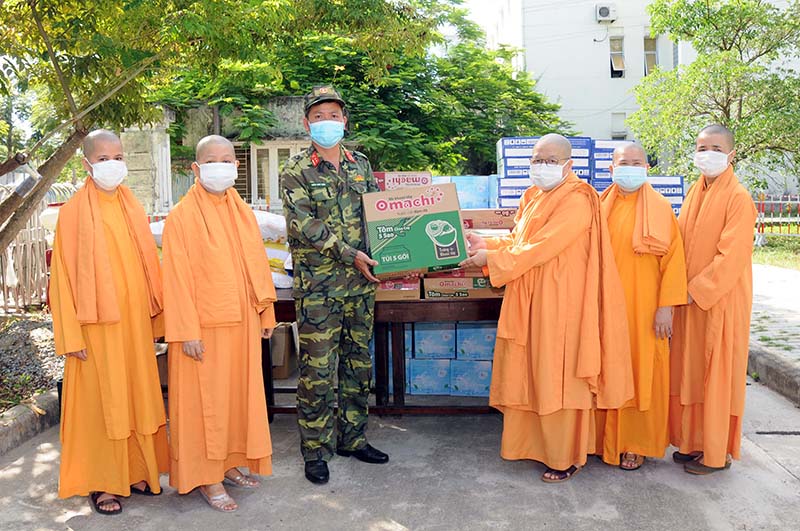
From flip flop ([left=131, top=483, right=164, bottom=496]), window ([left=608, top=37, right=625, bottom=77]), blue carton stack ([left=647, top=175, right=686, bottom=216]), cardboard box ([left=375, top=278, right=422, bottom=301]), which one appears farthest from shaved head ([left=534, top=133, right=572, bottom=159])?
window ([left=608, top=37, right=625, bottom=77])

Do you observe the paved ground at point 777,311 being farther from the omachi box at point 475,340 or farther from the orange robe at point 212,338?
the orange robe at point 212,338

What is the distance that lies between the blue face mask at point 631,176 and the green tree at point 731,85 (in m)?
12.2

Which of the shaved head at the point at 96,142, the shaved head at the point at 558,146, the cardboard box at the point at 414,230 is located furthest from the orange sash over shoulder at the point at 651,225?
the shaved head at the point at 96,142

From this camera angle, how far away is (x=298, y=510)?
364cm

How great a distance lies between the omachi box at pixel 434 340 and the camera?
206 inches

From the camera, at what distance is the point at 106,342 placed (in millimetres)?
3557

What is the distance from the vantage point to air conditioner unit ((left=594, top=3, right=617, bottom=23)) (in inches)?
1014

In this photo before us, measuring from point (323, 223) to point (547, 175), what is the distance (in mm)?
1257

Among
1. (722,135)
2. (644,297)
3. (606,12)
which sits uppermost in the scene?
(606,12)

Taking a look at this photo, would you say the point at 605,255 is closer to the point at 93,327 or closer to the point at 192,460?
the point at 192,460

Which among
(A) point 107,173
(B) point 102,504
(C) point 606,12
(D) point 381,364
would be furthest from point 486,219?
(C) point 606,12

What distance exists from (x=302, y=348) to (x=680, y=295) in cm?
213

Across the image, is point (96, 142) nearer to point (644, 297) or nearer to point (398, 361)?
point (398, 361)

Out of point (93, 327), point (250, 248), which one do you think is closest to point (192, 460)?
point (93, 327)
